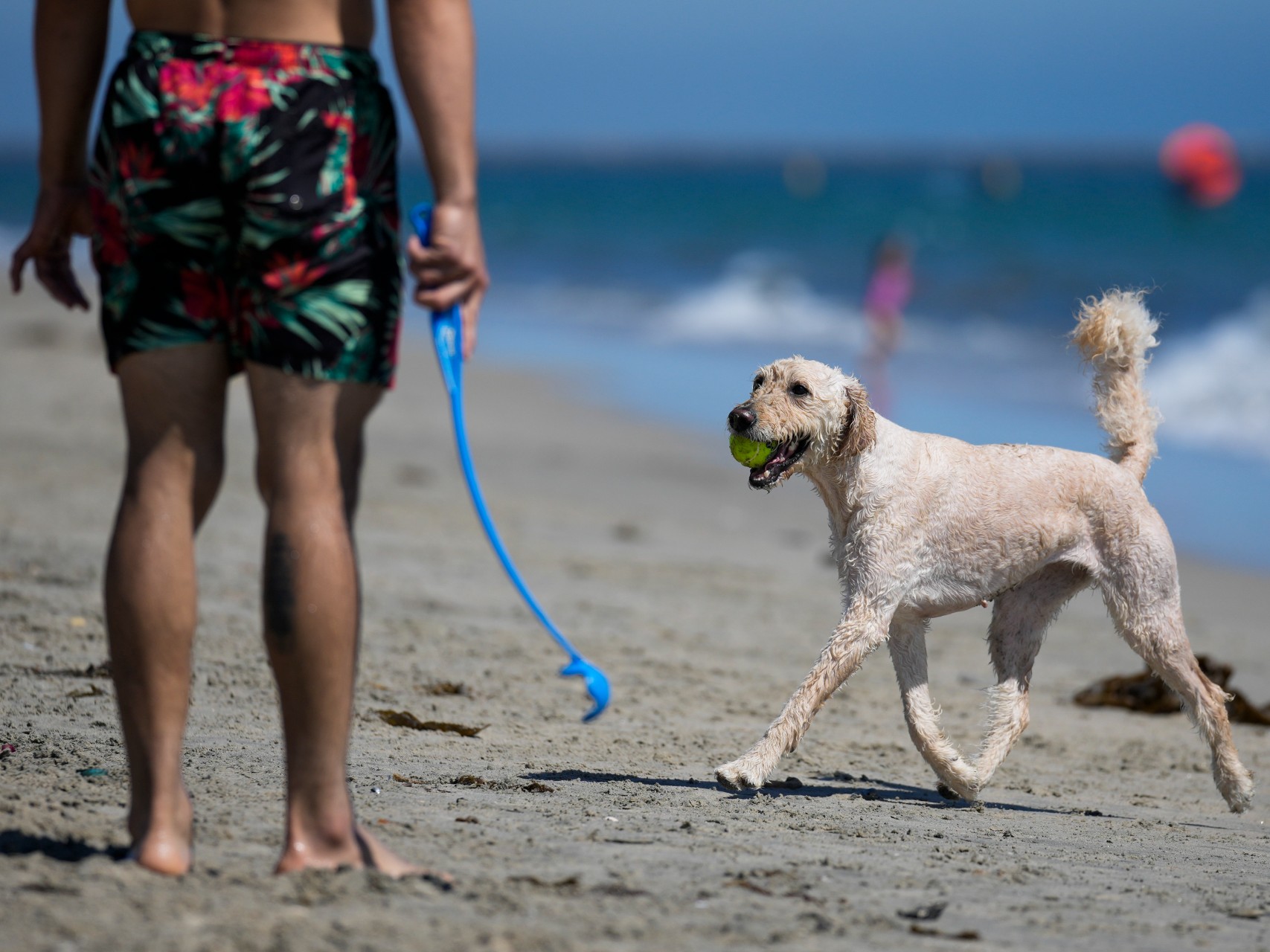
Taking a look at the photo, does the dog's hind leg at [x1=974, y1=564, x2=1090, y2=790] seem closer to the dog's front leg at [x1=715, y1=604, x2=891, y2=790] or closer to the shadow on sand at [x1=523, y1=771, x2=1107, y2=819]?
the shadow on sand at [x1=523, y1=771, x2=1107, y2=819]

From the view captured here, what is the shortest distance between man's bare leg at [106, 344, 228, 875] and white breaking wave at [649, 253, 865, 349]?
1821 cm

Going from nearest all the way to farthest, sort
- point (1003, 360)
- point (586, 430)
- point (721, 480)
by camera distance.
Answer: point (721, 480)
point (586, 430)
point (1003, 360)

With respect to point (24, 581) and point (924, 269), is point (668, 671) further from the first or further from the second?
point (924, 269)

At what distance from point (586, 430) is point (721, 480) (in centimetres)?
241

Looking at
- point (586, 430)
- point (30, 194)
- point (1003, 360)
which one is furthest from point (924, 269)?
point (30, 194)

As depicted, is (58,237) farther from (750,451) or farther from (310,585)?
(750,451)

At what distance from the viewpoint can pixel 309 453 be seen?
2.49 meters

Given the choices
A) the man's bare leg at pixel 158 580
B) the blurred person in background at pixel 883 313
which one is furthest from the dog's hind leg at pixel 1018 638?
the blurred person in background at pixel 883 313

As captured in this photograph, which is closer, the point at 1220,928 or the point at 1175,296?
the point at 1220,928

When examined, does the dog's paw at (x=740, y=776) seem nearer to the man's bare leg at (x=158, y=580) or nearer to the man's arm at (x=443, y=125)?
the man's bare leg at (x=158, y=580)

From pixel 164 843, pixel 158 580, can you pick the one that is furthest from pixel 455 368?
pixel 164 843

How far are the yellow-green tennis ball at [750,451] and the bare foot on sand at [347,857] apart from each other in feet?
6.33

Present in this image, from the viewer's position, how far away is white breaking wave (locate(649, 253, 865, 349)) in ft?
72.3

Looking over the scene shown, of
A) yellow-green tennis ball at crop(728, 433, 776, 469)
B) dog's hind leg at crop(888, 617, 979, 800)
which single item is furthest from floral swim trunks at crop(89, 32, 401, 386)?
dog's hind leg at crop(888, 617, 979, 800)
